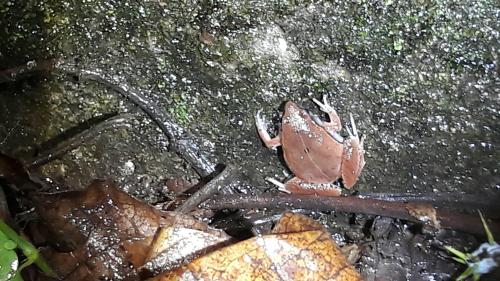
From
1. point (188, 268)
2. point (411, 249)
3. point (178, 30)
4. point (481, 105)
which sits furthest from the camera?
point (411, 249)

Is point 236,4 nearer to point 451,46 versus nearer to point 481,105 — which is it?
point 451,46

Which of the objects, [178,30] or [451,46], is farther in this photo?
[178,30]

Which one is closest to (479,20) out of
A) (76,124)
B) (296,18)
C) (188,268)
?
(296,18)

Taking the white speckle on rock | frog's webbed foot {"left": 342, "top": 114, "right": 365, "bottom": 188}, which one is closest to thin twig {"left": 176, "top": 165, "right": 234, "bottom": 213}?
the white speckle on rock

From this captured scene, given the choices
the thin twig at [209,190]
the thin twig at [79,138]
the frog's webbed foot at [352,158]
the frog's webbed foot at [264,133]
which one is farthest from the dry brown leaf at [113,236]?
the frog's webbed foot at [352,158]

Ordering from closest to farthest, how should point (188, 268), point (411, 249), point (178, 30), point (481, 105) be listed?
A: point (188, 268)
point (481, 105)
point (178, 30)
point (411, 249)

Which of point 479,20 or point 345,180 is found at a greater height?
point 479,20
